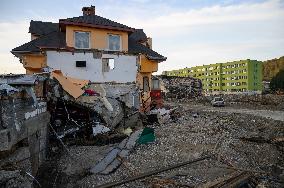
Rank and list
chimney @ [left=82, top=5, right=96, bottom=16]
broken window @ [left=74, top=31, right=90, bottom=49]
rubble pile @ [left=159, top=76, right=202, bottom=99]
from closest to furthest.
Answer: broken window @ [left=74, top=31, right=90, bottom=49]
chimney @ [left=82, top=5, right=96, bottom=16]
rubble pile @ [left=159, top=76, right=202, bottom=99]

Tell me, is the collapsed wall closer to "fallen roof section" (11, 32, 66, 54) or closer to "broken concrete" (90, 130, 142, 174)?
"broken concrete" (90, 130, 142, 174)

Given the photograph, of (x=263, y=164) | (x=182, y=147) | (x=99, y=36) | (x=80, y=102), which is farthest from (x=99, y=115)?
(x=99, y=36)

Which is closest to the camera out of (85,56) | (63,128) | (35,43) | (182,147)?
(182,147)

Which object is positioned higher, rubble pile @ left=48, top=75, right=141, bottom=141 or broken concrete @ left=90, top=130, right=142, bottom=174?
rubble pile @ left=48, top=75, right=141, bottom=141

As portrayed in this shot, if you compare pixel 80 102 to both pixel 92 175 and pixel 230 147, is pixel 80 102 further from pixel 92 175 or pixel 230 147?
pixel 230 147

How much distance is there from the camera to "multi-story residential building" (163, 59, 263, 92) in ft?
319

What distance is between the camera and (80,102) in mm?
15680

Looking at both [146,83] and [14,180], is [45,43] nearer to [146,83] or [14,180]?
[146,83]

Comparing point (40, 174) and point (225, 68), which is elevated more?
point (225, 68)

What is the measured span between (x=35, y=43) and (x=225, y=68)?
294 feet

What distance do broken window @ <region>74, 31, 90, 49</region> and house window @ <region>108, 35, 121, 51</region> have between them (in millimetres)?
1856

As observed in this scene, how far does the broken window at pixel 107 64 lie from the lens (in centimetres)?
2253

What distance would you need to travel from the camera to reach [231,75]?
103m

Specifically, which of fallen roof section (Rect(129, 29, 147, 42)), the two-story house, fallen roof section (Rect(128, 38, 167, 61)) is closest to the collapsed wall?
the two-story house
